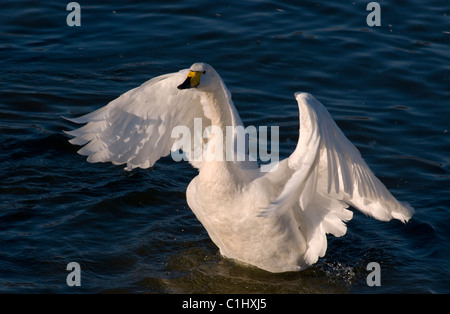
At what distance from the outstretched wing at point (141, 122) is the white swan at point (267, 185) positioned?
0.04ft

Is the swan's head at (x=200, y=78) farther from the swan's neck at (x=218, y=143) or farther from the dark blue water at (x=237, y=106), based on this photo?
the dark blue water at (x=237, y=106)

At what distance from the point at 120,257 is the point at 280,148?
331 cm

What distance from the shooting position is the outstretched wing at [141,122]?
7.93 meters

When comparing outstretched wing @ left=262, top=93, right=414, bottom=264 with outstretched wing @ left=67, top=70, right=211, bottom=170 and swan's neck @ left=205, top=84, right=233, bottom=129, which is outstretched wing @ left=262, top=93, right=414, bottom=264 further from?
outstretched wing @ left=67, top=70, right=211, bottom=170

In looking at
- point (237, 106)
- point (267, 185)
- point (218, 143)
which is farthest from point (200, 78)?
point (237, 106)

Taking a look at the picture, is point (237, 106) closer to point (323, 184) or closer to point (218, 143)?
point (218, 143)

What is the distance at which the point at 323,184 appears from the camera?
7.08m

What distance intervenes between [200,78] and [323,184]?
1.53m

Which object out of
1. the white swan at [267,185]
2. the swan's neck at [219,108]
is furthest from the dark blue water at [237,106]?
the swan's neck at [219,108]

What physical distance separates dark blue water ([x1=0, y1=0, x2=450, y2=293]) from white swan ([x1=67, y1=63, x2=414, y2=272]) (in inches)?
25.2

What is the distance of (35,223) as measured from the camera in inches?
331
